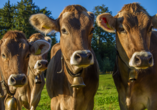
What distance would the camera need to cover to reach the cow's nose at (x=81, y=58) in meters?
3.17

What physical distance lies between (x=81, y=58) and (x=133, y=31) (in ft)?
4.23

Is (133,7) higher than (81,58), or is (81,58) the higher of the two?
(133,7)

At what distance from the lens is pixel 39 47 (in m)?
4.97

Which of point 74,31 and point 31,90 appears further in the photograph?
point 31,90

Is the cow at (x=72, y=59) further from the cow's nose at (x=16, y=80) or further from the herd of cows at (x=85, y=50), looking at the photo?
the cow's nose at (x=16, y=80)

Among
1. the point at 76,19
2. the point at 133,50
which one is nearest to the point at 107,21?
the point at 76,19

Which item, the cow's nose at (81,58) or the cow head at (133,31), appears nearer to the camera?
the cow's nose at (81,58)

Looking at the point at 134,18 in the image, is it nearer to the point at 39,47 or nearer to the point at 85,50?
the point at 85,50

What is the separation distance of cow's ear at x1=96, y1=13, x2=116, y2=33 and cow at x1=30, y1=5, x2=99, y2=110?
22cm

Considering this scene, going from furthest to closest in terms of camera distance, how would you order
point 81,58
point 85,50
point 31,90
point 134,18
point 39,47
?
point 31,90, point 39,47, point 134,18, point 85,50, point 81,58

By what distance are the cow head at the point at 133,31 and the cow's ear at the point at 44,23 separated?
3.20ft

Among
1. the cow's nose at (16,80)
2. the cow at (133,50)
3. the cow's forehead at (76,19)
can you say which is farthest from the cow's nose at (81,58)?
the cow's nose at (16,80)

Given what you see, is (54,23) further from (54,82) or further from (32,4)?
(32,4)

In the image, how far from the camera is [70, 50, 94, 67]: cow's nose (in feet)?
10.4
